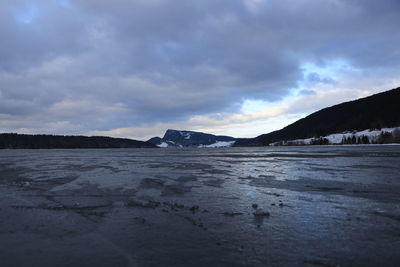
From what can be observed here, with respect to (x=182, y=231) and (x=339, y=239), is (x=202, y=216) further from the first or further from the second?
(x=339, y=239)

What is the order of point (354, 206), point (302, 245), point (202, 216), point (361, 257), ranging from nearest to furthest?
point (361, 257) < point (302, 245) < point (202, 216) < point (354, 206)

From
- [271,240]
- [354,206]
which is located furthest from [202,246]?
[354,206]

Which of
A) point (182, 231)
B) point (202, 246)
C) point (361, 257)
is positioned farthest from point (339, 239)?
point (182, 231)

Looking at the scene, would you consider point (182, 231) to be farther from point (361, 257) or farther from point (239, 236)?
point (361, 257)

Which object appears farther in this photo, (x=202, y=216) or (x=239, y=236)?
(x=202, y=216)

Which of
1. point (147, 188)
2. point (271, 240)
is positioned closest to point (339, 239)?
point (271, 240)

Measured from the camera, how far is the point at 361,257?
215 inches

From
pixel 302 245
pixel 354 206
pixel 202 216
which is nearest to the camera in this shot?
pixel 302 245

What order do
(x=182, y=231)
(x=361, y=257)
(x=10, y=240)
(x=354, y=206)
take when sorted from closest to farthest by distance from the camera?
(x=361, y=257), (x=10, y=240), (x=182, y=231), (x=354, y=206)

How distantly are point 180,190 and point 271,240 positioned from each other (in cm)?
853

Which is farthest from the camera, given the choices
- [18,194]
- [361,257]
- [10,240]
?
[18,194]

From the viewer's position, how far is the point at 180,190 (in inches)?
573

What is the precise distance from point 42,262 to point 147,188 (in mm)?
10010

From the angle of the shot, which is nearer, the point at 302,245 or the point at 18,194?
the point at 302,245
